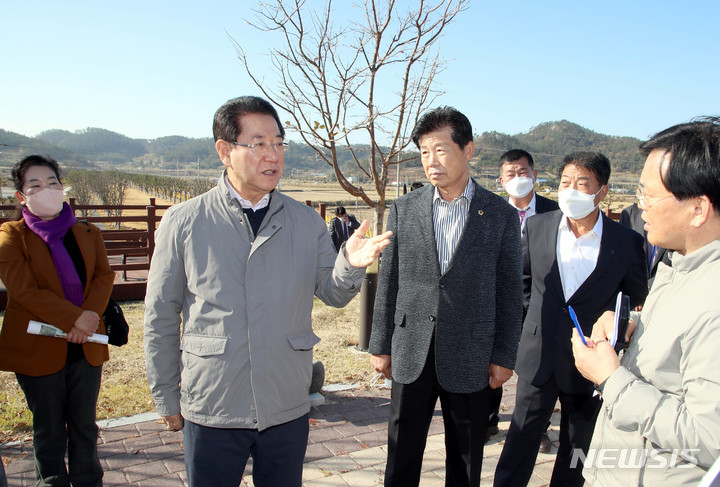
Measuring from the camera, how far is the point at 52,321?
2.58 meters

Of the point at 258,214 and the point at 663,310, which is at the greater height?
the point at 258,214

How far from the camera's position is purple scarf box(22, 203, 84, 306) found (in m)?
2.69

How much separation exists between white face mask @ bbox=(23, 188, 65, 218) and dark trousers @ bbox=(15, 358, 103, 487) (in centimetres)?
86

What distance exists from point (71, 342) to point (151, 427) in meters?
1.36

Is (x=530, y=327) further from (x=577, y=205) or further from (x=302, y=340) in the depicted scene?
(x=302, y=340)

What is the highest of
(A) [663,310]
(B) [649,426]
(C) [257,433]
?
(A) [663,310]

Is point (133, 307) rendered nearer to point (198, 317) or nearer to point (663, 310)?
point (198, 317)

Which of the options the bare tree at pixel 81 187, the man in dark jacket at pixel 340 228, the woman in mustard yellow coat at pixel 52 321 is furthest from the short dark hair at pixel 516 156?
the bare tree at pixel 81 187

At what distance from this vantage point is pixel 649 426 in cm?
135

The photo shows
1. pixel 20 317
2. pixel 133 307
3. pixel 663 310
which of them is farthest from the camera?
pixel 133 307

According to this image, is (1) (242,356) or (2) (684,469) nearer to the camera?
(2) (684,469)

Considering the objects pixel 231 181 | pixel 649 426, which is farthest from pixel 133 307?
pixel 649 426

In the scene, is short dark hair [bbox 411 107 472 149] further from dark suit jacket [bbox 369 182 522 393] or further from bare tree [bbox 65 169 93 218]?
bare tree [bbox 65 169 93 218]

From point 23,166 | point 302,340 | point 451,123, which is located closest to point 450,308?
point 302,340
